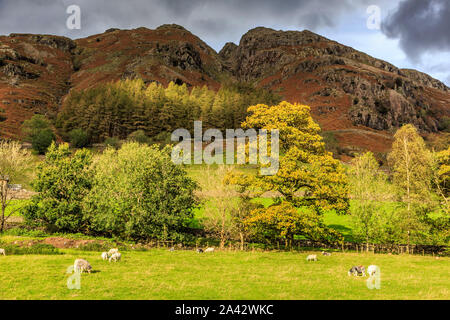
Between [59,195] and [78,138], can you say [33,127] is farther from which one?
[59,195]

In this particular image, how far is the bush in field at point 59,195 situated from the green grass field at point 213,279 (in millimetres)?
15191

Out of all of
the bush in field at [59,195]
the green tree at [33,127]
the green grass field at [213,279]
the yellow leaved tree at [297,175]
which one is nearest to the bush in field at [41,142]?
the green tree at [33,127]

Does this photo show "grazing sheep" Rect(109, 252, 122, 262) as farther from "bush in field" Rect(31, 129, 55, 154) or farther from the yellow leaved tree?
"bush in field" Rect(31, 129, 55, 154)

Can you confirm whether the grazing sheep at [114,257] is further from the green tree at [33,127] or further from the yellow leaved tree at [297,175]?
the green tree at [33,127]

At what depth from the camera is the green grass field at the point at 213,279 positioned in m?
16.0

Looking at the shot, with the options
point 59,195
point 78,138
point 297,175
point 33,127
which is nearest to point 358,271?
point 297,175

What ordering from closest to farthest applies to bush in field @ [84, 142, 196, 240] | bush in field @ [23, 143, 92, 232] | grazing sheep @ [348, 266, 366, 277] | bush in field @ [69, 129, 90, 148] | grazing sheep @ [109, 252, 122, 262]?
1. grazing sheep @ [348, 266, 366, 277]
2. grazing sheep @ [109, 252, 122, 262]
3. bush in field @ [84, 142, 196, 240]
4. bush in field @ [23, 143, 92, 232]
5. bush in field @ [69, 129, 90, 148]

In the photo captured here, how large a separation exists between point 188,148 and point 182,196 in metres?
60.0

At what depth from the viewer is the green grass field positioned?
16.0m

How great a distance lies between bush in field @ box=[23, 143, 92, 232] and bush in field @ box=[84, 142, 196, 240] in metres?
2.61

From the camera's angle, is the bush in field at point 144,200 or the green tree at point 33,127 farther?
the green tree at point 33,127

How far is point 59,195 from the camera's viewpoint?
43.5 m

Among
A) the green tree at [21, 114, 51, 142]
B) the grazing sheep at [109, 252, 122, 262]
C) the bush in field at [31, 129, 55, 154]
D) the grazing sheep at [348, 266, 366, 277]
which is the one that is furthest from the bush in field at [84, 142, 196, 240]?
the green tree at [21, 114, 51, 142]

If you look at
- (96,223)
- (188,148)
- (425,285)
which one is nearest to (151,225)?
(96,223)
